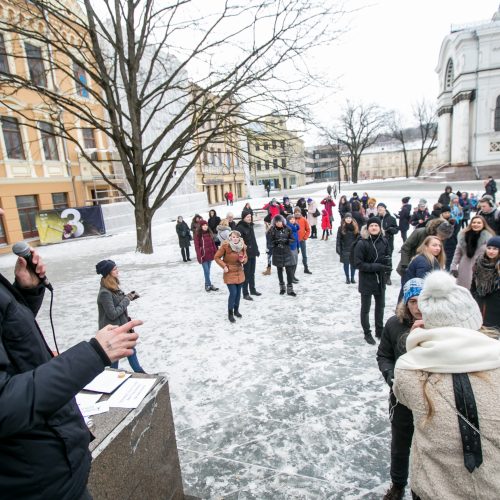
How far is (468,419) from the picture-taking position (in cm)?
145

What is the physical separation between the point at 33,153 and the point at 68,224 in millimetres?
4602

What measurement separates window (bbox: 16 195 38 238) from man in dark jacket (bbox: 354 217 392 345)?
1940cm

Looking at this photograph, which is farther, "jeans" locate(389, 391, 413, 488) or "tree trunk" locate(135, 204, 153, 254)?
"tree trunk" locate(135, 204, 153, 254)

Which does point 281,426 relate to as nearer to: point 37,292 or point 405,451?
point 405,451

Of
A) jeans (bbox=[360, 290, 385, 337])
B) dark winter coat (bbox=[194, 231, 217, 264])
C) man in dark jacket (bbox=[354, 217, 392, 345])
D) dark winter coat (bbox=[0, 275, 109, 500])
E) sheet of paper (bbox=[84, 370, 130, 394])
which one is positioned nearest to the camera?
dark winter coat (bbox=[0, 275, 109, 500])

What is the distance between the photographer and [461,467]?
1.51 m

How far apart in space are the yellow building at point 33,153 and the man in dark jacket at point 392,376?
16701 millimetres

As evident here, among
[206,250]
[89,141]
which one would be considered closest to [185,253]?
[206,250]

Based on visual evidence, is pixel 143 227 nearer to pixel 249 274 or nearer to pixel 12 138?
pixel 249 274

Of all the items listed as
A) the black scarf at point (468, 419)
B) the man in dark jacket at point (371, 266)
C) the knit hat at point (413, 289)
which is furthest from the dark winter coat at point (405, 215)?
the black scarf at point (468, 419)

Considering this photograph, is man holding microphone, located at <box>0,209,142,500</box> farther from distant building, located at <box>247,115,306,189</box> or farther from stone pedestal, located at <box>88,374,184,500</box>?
distant building, located at <box>247,115,306,189</box>

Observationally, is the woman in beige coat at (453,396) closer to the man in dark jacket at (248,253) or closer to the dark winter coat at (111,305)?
the dark winter coat at (111,305)

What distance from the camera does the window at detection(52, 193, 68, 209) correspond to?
20.3 m

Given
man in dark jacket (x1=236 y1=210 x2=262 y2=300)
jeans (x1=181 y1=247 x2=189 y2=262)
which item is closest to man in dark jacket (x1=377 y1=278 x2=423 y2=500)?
man in dark jacket (x1=236 y1=210 x2=262 y2=300)
